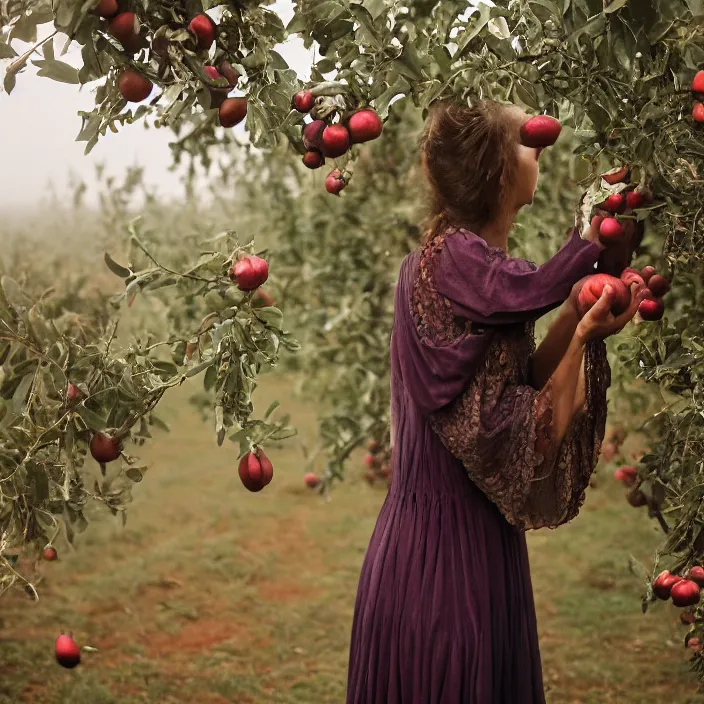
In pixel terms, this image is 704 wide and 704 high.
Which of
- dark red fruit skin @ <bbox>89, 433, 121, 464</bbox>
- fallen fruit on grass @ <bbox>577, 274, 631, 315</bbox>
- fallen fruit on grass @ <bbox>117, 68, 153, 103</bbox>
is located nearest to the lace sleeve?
fallen fruit on grass @ <bbox>577, 274, 631, 315</bbox>

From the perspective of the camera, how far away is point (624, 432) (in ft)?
7.90

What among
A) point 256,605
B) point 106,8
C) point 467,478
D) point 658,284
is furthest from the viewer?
point 256,605

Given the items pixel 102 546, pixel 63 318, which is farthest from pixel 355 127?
pixel 102 546

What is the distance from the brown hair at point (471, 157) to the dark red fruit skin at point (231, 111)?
0.25 m

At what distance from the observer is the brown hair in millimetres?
1228

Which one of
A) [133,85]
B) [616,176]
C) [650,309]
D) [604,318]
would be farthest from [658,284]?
[133,85]

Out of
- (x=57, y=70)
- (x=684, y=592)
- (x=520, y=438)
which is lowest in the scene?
(x=684, y=592)

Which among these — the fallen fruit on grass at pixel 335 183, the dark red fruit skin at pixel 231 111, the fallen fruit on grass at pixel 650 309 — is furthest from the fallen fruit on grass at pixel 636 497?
the dark red fruit skin at pixel 231 111

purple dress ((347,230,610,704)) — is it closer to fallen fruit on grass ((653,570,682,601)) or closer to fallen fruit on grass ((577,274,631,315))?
fallen fruit on grass ((577,274,631,315))

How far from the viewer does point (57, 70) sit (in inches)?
47.8

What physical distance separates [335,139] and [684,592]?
85 centimetres

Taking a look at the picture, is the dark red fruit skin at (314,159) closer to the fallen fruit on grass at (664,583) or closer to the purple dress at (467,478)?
the purple dress at (467,478)

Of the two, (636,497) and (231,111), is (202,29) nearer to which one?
(231,111)

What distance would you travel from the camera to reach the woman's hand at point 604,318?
43.1 inches
